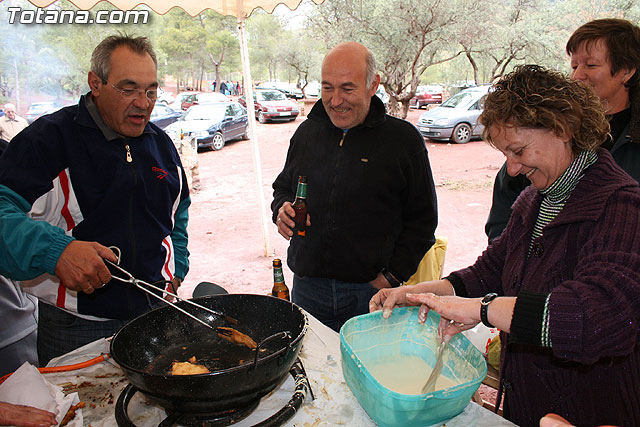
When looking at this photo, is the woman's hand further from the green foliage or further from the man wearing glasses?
the green foliage

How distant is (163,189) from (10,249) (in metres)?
0.69

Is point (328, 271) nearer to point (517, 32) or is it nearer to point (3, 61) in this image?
point (3, 61)

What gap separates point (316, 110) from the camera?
2492 mm

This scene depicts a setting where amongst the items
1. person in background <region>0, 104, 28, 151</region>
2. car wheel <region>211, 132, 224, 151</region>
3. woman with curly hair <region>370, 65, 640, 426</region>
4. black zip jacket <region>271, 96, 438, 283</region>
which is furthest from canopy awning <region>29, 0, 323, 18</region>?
car wheel <region>211, 132, 224, 151</region>

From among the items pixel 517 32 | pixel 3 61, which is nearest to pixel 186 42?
pixel 3 61

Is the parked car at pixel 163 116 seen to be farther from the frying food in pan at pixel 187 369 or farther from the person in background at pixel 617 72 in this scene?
the frying food in pan at pixel 187 369

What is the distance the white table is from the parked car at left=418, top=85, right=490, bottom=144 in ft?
40.9

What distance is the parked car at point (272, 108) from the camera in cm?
1909

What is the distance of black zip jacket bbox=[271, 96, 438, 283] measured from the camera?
7.38 feet

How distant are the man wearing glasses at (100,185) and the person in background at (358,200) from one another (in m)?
0.69

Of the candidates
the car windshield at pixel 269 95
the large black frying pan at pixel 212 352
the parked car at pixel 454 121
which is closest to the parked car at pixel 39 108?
the car windshield at pixel 269 95

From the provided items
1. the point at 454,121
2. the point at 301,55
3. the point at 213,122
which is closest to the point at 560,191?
the point at 454,121

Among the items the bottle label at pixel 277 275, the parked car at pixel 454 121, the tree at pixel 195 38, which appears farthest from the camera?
the tree at pixel 195 38

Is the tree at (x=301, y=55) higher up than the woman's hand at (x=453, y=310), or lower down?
higher up
